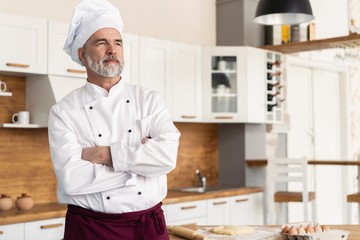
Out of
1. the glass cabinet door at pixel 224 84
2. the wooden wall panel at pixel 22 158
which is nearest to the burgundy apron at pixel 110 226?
the wooden wall panel at pixel 22 158

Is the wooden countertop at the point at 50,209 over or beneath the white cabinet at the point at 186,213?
over

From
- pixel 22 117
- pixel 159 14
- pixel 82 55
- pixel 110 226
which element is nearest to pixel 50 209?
pixel 22 117

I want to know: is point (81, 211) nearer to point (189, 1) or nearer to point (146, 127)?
point (146, 127)

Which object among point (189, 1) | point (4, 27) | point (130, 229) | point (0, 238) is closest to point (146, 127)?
point (130, 229)

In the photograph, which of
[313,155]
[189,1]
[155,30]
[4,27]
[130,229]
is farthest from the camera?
[313,155]

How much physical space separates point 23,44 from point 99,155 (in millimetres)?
2131

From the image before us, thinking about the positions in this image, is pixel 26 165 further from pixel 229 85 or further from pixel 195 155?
pixel 229 85

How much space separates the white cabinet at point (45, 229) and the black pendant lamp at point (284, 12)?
2103 millimetres

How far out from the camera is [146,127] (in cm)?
236

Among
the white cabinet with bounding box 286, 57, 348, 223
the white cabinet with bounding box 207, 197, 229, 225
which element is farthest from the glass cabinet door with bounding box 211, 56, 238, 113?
the white cabinet with bounding box 286, 57, 348, 223

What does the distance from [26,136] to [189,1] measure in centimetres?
233

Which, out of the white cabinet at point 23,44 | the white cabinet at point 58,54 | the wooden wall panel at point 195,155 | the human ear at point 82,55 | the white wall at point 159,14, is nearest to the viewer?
the human ear at point 82,55

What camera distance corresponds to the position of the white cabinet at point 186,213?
4.80m

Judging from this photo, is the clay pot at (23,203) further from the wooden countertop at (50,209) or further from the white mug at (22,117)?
the white mug at (22,117)
